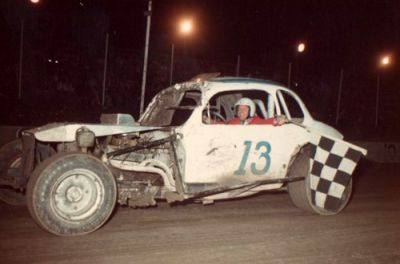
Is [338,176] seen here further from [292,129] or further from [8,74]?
[8,74]

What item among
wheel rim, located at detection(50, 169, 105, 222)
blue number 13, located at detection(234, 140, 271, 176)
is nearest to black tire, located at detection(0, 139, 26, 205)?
wheel rim, located at detection(50, 169, 105, 222)

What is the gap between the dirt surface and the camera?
418 centimetres

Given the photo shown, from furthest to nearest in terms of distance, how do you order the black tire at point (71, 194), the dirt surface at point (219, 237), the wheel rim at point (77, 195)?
the wheel rim at point (77, 195) → the black tire at point (71, 194) → the dirt surface at point (219, 237)

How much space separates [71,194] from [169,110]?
8.34 feet

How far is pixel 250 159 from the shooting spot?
18.9 feet

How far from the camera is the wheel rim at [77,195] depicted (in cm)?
466

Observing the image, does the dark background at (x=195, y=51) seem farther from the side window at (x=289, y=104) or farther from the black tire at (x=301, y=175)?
the black tire at (x=301, y=175)

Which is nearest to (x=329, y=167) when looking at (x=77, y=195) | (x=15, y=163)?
(x=77, y=195)

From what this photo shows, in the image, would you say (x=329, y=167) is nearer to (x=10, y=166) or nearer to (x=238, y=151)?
(x=238, y=151)

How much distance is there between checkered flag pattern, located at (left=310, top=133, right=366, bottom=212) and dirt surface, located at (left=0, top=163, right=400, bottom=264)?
0.33 m

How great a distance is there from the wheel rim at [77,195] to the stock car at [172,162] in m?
0.01

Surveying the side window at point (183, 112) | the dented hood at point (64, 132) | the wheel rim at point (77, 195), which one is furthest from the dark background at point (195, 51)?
the wheel rim at point (77, 195)

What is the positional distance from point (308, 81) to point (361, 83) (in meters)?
2.87

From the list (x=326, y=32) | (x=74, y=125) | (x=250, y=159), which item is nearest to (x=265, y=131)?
(x=250, y=159)
